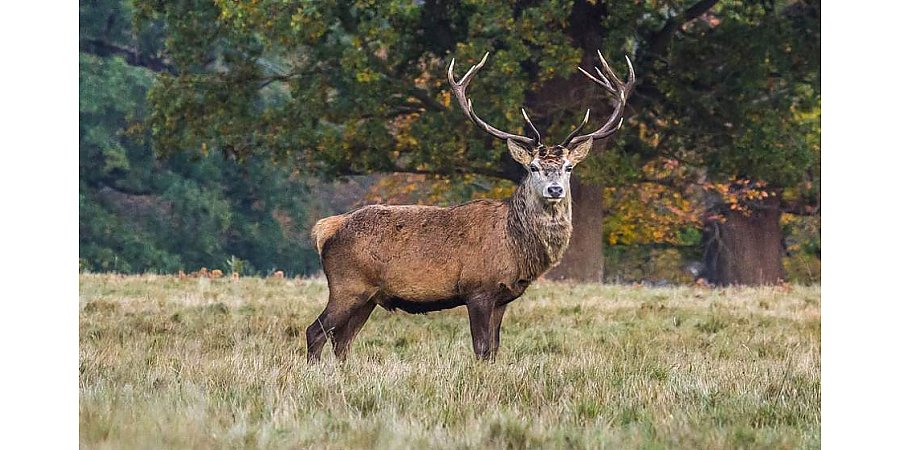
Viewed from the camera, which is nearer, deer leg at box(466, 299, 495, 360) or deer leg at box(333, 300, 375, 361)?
deer leg at box(466, 299, 495, 360)

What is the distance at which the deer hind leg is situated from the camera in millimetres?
8648

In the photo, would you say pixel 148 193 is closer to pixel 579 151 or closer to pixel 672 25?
pixel 672 25

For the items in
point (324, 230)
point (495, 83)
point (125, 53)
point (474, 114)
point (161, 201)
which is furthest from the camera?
point (161, 201)

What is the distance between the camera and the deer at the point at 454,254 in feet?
27.9

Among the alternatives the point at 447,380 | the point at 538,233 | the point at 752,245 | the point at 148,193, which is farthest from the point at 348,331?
the point at 148,193

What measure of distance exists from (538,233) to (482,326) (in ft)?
2.28

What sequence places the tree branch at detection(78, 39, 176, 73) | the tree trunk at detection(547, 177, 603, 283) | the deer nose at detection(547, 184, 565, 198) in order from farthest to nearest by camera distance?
the tree branch at detection(78, 39, 176, 73), the tree trunk at detection(547, 177, 603, 283), the deer nose at detection(547, 184, 565, 198)

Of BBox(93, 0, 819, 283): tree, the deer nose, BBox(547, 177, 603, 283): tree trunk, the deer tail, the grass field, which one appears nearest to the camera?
the grass field

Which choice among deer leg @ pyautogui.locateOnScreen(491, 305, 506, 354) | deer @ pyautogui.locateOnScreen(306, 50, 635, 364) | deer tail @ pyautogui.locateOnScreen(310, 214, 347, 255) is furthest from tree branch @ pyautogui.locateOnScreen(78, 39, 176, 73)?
deer leg @ pyautogui.locateOnScreen(491, 305, 506, 354)

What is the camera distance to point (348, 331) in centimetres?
876

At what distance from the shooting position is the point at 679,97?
1806cm

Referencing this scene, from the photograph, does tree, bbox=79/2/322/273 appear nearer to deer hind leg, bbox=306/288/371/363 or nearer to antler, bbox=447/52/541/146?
antler, bbox=447/52/541/146

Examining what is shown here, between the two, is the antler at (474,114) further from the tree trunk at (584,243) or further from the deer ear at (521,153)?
the tree trunk at (584,243)

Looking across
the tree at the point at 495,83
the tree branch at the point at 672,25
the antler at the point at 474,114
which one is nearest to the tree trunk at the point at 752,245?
the tree at the point at 495,83
